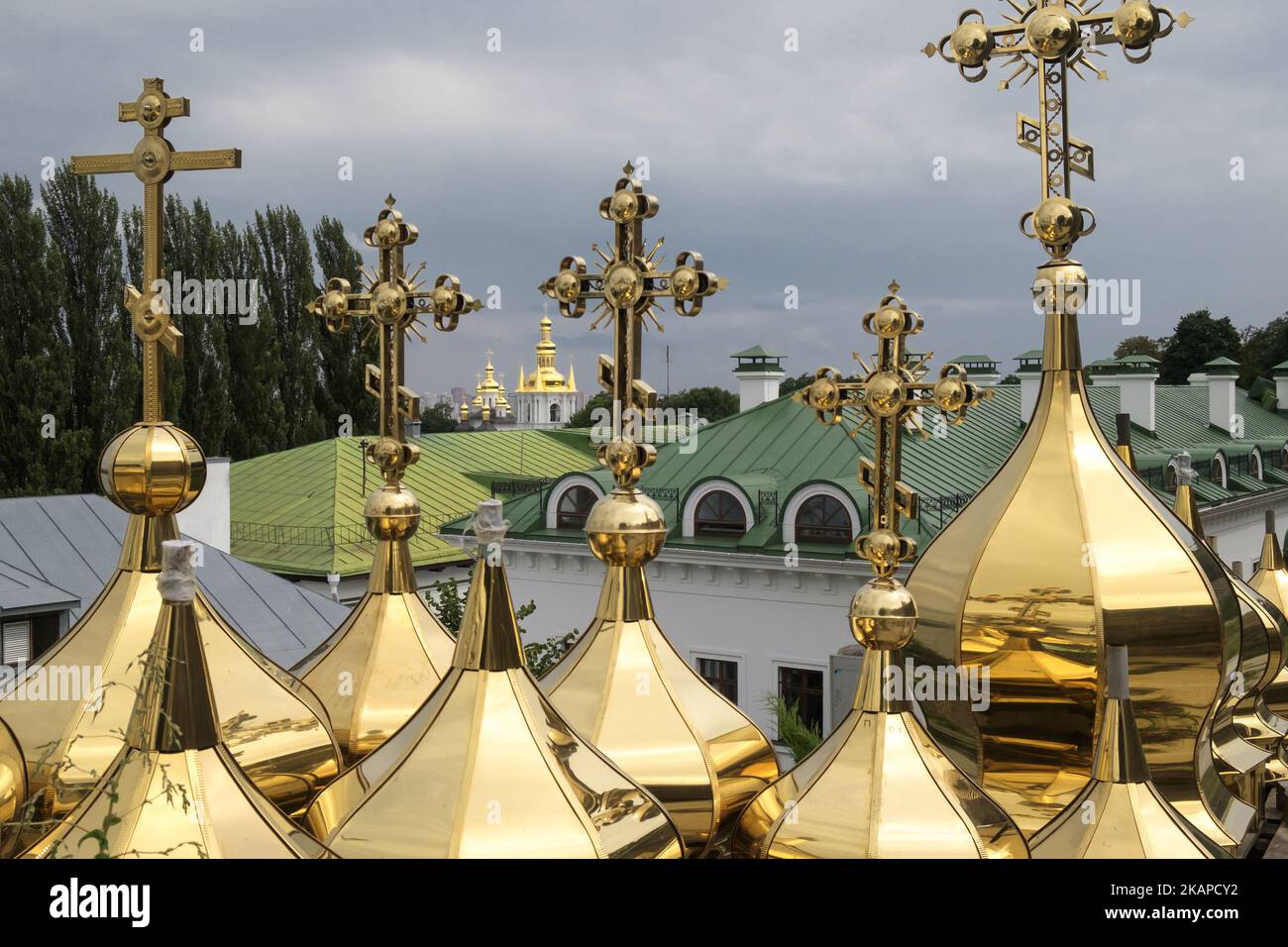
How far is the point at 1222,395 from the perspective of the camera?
4066 centimetres

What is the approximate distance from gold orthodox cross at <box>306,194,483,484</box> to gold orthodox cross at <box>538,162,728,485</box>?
0.70 m

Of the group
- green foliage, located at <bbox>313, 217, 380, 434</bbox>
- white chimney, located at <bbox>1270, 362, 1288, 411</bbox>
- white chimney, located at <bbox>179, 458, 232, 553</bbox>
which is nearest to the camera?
white chimney, located at <bbox>179, 458, 232, 553</bbox>

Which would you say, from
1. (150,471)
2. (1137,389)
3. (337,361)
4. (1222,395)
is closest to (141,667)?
(150,471)

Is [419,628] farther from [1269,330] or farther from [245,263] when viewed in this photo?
[1269,330]

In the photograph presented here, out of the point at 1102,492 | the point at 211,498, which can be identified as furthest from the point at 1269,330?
the point at 1102,492

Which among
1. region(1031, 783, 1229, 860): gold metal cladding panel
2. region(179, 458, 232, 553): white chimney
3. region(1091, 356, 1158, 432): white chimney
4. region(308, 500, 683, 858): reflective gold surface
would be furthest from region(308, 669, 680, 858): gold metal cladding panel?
region(1091, 356, 1158, 432): white chimney

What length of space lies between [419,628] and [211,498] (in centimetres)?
1272

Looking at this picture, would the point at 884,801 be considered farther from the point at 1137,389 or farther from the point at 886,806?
the point at 1137,389

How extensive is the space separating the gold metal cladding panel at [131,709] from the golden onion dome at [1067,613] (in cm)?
230

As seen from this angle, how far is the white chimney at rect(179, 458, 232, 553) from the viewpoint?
55.9 feet

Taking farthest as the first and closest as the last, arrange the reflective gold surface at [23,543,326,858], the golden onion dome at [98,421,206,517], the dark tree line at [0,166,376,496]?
1. the dark tree line at [0,166,376,496]
2. the golden onion dome at [98,421,206,517]
3. the reflective gold surface at [23,543,326,858]

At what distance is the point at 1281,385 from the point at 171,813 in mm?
48283

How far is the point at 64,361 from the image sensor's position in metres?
32.2

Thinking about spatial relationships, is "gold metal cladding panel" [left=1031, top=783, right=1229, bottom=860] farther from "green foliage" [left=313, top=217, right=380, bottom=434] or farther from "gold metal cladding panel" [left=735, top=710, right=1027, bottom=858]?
"green foliage" [left=313, top=217, right=380, bottom=434]
